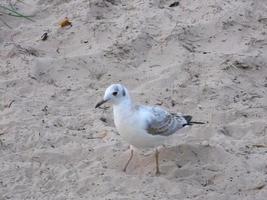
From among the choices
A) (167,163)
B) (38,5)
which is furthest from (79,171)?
(38,5)

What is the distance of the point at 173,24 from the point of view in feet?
19.6

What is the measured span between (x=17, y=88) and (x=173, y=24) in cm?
154

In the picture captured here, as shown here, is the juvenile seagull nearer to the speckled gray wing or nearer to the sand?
the speckled gray wing

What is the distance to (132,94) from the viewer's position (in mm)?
5176

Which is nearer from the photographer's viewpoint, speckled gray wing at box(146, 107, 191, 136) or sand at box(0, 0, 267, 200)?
sand at box(0, 0, 267, 200)

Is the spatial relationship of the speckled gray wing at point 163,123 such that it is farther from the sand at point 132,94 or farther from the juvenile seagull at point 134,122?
the sand at point 132,94

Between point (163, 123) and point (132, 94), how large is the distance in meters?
0.83

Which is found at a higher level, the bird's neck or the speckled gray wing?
the bird's neck

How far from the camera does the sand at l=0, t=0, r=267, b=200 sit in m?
4.17

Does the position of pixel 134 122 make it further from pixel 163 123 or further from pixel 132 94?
pixel 132 94

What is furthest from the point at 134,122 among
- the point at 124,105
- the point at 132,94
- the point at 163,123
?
the point at 132,94

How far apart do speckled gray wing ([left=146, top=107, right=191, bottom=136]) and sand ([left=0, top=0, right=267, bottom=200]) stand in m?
0.15

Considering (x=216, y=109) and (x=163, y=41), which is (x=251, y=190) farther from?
(x=163, y=41)

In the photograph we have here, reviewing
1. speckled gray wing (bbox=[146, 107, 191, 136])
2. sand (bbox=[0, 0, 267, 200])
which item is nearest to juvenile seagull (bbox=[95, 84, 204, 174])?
speckled gray wing (bbox=[146, 107, 191, 136])
